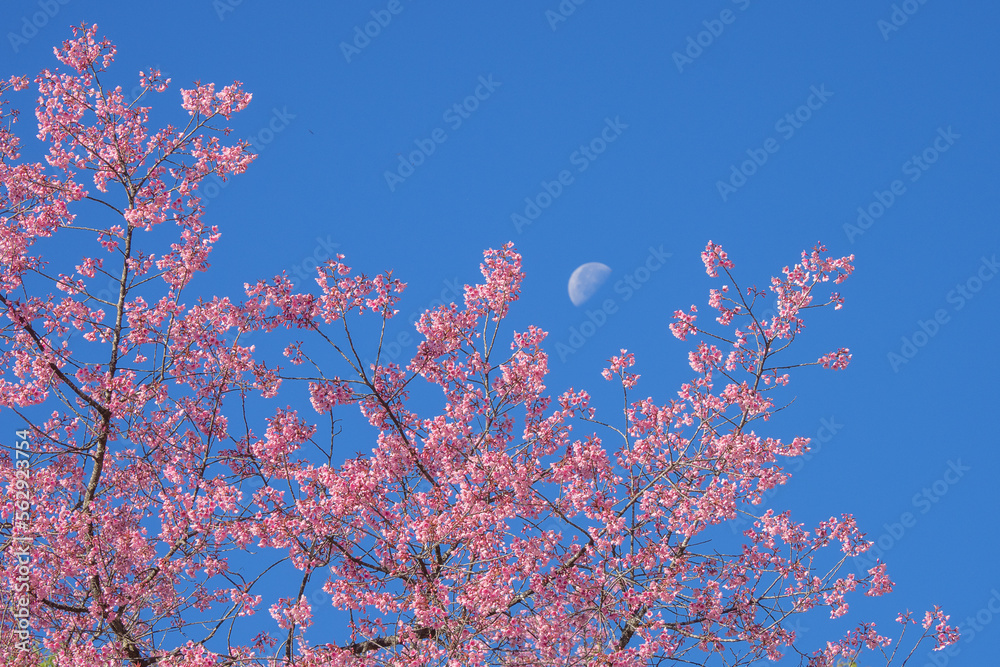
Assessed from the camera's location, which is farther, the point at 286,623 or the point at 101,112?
the point at 101,112

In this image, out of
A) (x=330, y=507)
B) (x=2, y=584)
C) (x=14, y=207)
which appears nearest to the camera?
(x=330, y=507)

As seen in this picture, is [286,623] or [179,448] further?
[179,448]

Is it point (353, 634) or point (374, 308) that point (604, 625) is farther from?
point (374, 308)

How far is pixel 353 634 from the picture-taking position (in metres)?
7.23

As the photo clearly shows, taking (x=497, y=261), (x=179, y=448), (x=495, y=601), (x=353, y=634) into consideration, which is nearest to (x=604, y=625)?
(x=495, y=601)

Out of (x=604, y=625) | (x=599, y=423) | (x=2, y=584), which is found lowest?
(x=604, y=625)

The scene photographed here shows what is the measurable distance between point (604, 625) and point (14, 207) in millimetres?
6709

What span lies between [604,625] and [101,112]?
6804 millimetres

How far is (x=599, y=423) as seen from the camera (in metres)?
7.89

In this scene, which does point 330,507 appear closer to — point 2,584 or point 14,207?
point 2,584

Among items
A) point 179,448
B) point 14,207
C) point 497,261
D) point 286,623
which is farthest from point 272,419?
point 14,207

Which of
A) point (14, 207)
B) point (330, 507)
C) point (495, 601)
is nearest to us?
point (495, 601)

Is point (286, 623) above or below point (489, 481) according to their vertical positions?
below

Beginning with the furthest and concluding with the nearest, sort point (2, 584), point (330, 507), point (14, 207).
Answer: point (14, 207) < point (2, 584) < point (330, 507)
